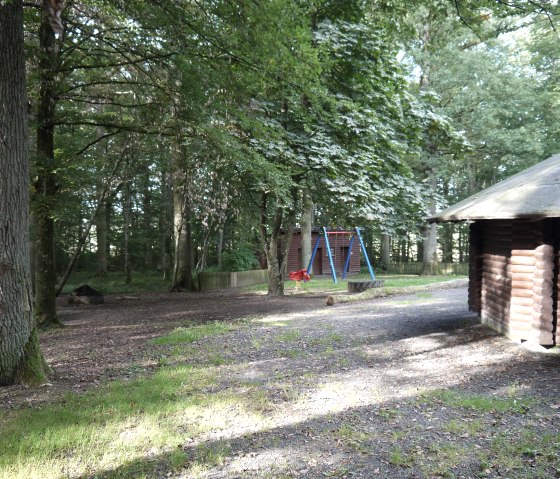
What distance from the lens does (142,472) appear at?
3.72m

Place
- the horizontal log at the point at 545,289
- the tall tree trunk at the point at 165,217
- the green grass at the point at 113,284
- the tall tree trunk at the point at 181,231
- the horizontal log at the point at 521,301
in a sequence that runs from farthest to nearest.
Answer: the tall tree trunk at the point at 165,217 < the green grass at the point at 113,284 < the tall tree trunk at the point at 181,231 < the horizontal log at the point at 521,301 < the horizontal log at the point at 545,289

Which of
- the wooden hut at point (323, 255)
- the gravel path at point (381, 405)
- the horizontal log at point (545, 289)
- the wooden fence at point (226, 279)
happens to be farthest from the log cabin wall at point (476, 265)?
the wooden hut at point (323, 255)

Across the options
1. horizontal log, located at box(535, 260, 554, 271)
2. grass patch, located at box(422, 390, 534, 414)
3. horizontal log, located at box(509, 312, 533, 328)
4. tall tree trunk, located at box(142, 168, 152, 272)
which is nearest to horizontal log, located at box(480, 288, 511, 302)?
horizontal log, located at box(509, 312, 533, 328)

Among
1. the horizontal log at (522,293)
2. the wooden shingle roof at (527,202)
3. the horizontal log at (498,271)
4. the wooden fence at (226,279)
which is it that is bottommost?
the wooden fence at (226,279)

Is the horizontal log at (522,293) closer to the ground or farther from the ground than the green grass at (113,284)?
farther from the ground

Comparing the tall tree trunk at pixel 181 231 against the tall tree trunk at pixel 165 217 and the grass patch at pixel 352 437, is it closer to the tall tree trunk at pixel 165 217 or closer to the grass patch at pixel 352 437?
the tall tree trunk at pixel 165 217

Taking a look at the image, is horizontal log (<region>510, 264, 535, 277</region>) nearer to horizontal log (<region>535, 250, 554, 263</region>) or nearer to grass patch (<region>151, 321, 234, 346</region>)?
horizontal log (<region>535, 250, 554, 263</region>)

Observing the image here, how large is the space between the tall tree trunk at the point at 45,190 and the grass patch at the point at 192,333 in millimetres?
3412

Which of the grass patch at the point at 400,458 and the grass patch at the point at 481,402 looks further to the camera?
the grass patch at the point at 481,402

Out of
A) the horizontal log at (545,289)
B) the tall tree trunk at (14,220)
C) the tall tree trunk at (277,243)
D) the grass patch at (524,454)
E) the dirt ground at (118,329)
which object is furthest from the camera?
the tall tree trunk at (277,243)

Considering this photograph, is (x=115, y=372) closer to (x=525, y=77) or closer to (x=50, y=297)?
(x=50, y=297)

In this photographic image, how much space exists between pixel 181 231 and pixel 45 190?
8.81 m

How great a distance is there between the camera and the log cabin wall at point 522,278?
765 cm

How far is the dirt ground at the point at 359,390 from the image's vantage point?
3.98 m
